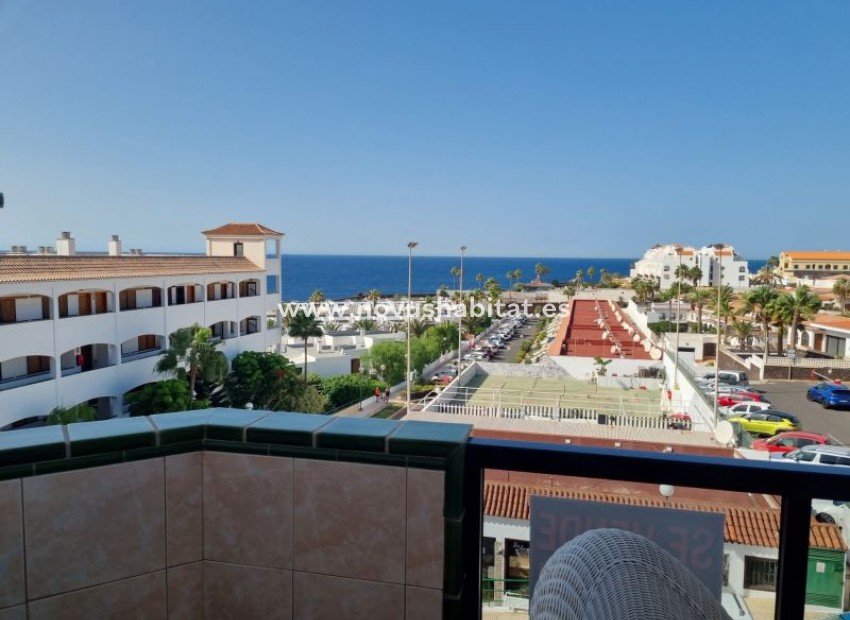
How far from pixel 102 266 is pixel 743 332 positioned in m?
32.8

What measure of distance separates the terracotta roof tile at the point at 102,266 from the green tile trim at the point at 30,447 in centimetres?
1923

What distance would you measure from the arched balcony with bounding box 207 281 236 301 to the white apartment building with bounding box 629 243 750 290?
6433 centimetres

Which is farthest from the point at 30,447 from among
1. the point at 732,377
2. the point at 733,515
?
the point at 732,377

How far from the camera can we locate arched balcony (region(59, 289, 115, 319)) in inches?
800

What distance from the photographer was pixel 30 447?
1686 millimetres

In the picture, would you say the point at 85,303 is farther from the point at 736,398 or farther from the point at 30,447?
the point at 736,398

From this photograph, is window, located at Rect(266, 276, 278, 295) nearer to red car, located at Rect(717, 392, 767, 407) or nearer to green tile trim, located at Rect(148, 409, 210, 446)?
red car, located at Rect(717, 392, 767, 407)

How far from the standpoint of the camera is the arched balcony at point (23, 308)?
18272 mm

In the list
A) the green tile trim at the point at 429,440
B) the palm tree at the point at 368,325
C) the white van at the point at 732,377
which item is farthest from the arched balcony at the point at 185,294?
the green tile trim at the point at 429,440

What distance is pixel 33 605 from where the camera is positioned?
1715mm

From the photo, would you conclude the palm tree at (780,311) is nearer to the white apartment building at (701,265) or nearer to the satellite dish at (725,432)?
the satellite dish at (725,432)

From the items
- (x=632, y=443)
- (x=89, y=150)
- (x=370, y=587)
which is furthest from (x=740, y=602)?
(x=89, y=150)

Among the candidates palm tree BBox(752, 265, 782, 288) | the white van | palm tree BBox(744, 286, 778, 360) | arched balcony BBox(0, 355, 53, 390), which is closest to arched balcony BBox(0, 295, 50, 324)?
arched balcony BBox(0, 355, 53, 390)

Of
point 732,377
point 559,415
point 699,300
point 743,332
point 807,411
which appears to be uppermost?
point 699,300
